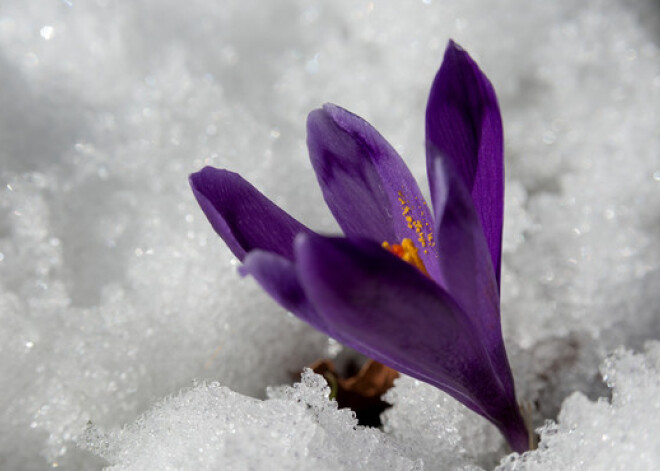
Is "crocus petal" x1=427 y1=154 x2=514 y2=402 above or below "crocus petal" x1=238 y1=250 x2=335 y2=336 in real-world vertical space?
above

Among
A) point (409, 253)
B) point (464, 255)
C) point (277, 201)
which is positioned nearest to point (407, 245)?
point (409, 253)

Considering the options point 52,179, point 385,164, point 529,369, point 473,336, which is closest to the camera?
point 473,336

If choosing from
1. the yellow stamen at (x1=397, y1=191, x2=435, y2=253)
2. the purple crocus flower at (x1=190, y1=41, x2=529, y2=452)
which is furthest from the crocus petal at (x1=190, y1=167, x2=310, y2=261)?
the yellow stamen at (x1=397, y1=191, x2=435, y2=253)

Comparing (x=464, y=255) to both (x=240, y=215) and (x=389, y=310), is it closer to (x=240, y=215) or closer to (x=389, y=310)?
(x=389, y=310)

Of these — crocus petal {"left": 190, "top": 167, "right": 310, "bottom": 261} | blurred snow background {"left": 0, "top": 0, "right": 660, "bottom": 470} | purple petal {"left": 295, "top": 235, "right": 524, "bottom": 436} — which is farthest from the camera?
blurred snow background {"left": 0, "top": 0, "right": 660, "bottom": 470}

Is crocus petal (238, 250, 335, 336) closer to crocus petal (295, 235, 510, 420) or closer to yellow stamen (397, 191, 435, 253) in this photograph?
crocus petal (295, 235, 510, 420)

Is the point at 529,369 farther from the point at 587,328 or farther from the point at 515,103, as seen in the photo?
the point at 515,103

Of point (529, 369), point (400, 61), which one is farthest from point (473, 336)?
point (400, 61)
